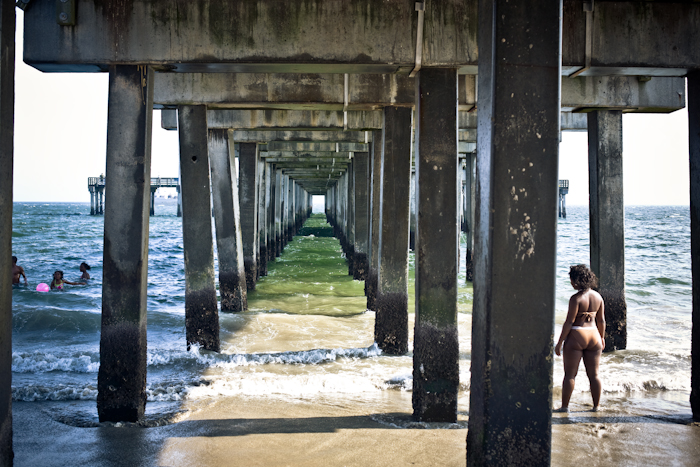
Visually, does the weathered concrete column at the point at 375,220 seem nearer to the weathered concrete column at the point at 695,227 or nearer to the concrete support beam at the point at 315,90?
the concrete support beam at the point at 315,90

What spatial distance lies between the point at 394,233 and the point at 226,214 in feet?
13.3

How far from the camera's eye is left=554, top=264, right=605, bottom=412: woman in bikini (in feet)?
14.9

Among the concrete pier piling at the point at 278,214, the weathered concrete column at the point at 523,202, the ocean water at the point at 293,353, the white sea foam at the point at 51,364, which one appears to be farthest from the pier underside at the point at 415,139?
the concrete pier piling at the point at 278,214

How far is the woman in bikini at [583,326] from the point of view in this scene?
4543 mm

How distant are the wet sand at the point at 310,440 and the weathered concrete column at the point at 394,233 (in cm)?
241

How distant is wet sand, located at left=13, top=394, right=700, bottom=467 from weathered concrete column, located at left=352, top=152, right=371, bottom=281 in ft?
28.6

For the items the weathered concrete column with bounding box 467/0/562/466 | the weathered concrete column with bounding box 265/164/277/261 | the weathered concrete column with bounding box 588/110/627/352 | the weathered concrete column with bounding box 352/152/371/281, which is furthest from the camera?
the weathered concrete column with bounding box 265/164/277/261

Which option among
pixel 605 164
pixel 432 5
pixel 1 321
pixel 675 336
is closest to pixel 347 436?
pixel 1 321

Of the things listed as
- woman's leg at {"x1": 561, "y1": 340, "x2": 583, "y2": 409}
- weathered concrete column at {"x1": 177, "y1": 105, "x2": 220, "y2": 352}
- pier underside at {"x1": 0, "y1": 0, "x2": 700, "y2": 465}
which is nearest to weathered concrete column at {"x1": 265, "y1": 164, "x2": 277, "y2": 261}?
pier underside at {"x1": 0, "y1": 0, "x2": 700, "y2": 465}

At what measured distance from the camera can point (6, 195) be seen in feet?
10.3

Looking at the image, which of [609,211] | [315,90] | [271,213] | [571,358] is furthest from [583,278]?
[271,213]

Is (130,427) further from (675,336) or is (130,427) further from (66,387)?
(675,336)

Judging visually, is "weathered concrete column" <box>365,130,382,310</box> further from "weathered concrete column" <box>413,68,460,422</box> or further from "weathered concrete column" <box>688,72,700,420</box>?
"weathered concrete column" <box>688,72,700,420</box>

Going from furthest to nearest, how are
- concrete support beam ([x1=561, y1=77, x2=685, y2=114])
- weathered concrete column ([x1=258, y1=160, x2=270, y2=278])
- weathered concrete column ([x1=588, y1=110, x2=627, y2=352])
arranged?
1. weathered concrete column ([x1=258, y1=160, x2=270, y2=278])
2. weathered concrete column ([x1=588, y1=110, x2=627, y2=352])
3. concrete support beam ([x1=561, y1=77, x2=685, y2=114])
